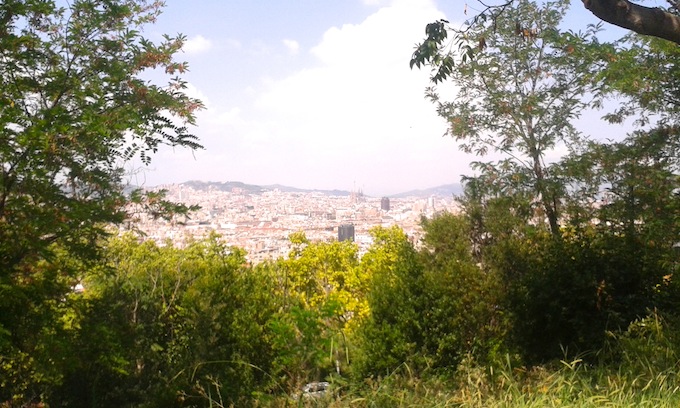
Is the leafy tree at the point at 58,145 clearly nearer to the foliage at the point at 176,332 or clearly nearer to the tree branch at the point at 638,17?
the foliage at the point at 176,332

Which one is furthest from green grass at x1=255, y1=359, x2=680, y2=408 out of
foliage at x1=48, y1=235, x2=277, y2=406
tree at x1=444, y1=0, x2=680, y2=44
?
foliage at x1=48, y1=235, x2=277, y2=406

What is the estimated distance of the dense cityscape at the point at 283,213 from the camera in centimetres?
2109

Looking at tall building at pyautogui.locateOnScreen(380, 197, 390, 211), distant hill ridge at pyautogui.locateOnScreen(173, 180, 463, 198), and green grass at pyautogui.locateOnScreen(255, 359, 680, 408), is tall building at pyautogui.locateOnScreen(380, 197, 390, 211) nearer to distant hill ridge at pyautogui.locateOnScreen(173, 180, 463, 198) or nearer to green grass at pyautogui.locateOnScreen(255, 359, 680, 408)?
distant hill ridge at pyautogui.locateOnScreen(173, 180, 463, 198)

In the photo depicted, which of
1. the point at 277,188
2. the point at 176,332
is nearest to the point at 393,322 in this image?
the point at 176,332

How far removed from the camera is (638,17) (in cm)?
375

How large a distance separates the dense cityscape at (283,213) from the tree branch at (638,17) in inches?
484

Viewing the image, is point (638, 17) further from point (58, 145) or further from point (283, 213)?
point (283, 213)

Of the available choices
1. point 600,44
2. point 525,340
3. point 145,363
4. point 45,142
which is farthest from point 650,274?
point 145,363

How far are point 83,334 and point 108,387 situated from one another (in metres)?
2.18

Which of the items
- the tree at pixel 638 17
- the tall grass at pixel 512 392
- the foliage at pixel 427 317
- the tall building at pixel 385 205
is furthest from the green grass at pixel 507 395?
the tall building at pixel 385 205

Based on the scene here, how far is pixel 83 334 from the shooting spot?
298 inches

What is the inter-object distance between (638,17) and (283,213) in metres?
33.0

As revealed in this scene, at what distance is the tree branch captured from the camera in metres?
3.74

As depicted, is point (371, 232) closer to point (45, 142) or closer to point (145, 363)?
point (145, 363)
